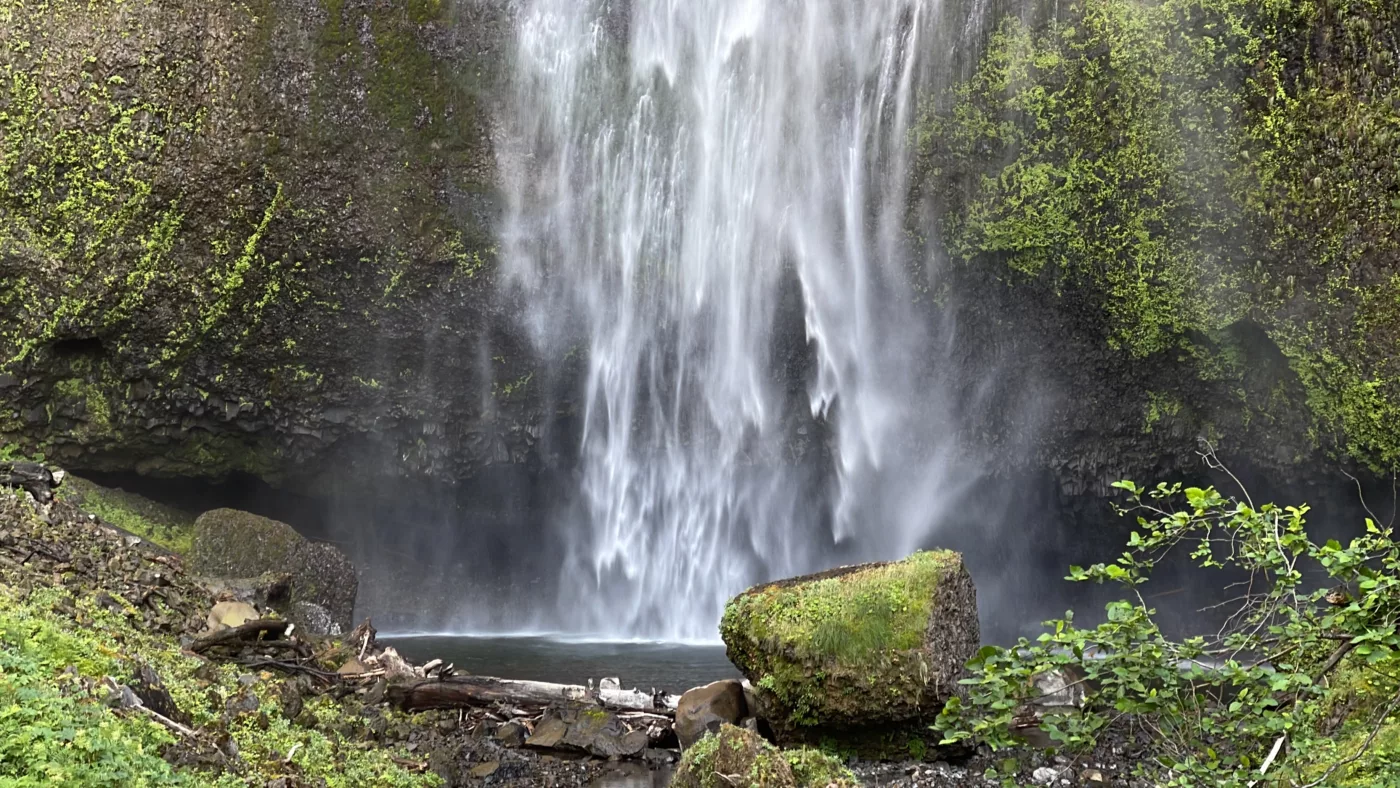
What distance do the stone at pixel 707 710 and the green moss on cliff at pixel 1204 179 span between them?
31.2ft

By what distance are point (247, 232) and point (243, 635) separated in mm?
8342

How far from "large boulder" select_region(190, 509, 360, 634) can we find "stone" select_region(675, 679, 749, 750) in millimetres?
6351

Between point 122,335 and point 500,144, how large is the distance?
20.7 feet

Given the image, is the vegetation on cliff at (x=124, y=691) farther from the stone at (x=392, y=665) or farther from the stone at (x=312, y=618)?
the stone at (x=312, y=618)

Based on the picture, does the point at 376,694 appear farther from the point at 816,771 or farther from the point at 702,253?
the point at 702,253

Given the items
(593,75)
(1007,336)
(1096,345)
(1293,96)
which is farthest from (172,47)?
(1293,96)

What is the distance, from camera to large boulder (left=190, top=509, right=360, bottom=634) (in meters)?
13.0

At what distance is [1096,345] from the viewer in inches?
617

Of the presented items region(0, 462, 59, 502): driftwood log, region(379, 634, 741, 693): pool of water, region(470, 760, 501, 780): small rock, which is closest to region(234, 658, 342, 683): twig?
region(470, 760, 501, 780): small rock

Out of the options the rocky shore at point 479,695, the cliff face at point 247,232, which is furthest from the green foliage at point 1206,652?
the cliff face at point 247,232

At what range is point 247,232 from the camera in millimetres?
15305

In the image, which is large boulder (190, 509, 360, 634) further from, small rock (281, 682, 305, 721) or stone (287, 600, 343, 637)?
small rock (281, 682, 305, 721)

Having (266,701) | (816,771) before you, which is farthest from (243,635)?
(816,771)

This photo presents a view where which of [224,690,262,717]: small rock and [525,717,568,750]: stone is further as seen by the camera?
[525,717,568,750]: stone
